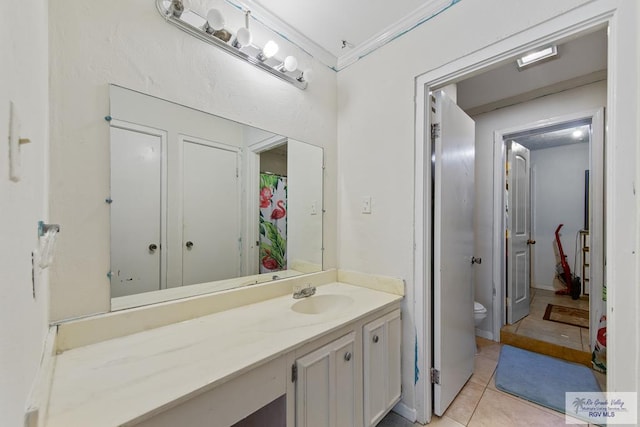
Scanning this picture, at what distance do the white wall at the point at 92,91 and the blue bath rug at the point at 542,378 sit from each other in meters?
2.50

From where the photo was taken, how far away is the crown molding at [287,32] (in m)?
1.44

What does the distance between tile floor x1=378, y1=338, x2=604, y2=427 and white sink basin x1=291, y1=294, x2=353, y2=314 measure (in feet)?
2.33

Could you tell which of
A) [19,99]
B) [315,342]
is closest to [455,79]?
[315,342]

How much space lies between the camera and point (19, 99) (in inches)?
19.2

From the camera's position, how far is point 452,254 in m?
1.65

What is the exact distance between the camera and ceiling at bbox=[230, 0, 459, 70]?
144 cm

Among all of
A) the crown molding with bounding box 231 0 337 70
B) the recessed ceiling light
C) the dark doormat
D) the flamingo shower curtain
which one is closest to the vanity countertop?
the flamingo shower curtain

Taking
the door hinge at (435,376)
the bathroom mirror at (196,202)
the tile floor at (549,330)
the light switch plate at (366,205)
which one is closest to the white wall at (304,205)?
the bathroom mirror at (196,202)

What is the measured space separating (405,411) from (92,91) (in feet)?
7.25

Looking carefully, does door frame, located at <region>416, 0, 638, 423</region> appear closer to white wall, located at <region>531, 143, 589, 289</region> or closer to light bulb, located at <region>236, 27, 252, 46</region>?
light bulb, located at <region>236, 27, 252, 46</region>

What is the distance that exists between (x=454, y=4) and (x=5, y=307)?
197 centimetres

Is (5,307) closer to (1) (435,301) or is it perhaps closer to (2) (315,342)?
(2) (315,342)

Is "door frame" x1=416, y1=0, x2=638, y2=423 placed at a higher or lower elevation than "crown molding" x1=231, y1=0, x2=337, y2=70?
lower

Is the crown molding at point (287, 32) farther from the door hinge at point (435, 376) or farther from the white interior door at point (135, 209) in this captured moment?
the door hinge at point (435, 376)
